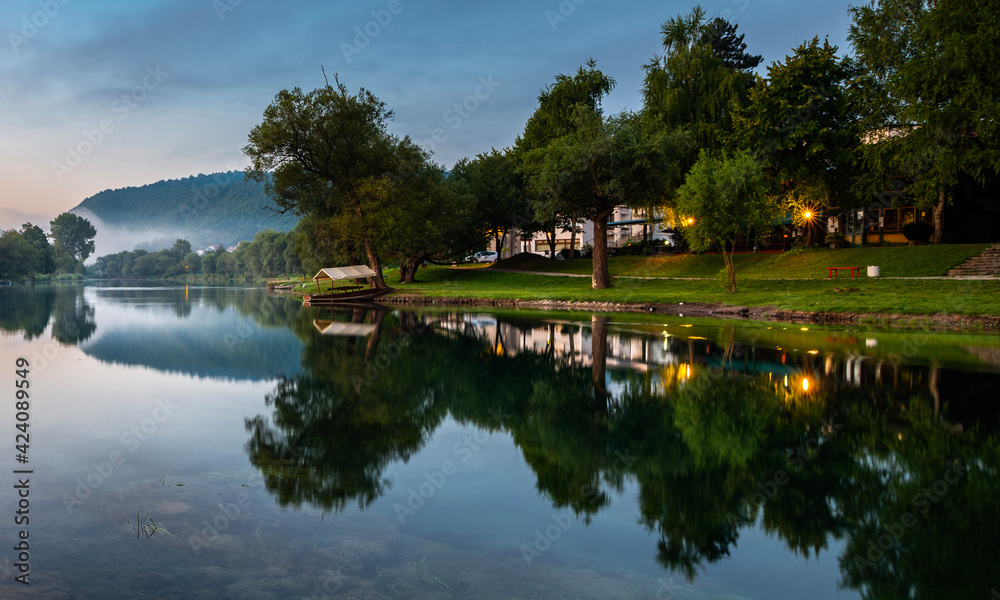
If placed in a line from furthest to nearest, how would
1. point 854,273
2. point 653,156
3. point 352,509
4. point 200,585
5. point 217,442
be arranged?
1. point 653,156
2. point 854,273
3. point 217,442
4. point 352,509
5. point 200,585

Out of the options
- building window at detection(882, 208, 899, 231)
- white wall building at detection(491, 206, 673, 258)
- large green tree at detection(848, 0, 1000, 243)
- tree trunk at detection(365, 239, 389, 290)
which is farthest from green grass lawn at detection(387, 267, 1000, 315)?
white wall building at detection(491, 206, 673, 258)

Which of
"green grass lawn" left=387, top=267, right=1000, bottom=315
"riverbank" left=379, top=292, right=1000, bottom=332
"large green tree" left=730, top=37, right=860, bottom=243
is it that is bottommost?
"riverbank" left=379, top=292, right=1000, bottom=332

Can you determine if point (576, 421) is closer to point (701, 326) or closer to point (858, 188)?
point (701, 326)

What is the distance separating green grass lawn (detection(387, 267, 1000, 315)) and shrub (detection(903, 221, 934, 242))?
1081 centimetres

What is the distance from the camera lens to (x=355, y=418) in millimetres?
10711

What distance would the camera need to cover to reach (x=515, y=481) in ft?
25.4

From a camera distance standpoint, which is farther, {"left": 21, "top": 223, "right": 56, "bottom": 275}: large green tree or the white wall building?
{"left": 21, "top": 223, "right": 56, "bottom": 275}: large green tree

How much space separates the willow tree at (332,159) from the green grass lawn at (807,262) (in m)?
19.4

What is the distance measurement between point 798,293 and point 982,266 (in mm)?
11006

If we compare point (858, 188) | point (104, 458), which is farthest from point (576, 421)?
point (858, 188)

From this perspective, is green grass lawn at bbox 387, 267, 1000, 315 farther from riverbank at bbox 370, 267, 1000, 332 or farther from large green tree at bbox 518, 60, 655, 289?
large green tree at bbox 518, 60, 655, 289

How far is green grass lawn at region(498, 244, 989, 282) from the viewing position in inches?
1383

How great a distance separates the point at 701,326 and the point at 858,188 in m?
22.2

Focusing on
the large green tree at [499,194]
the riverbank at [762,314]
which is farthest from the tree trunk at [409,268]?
the riverbank at [762,314]
